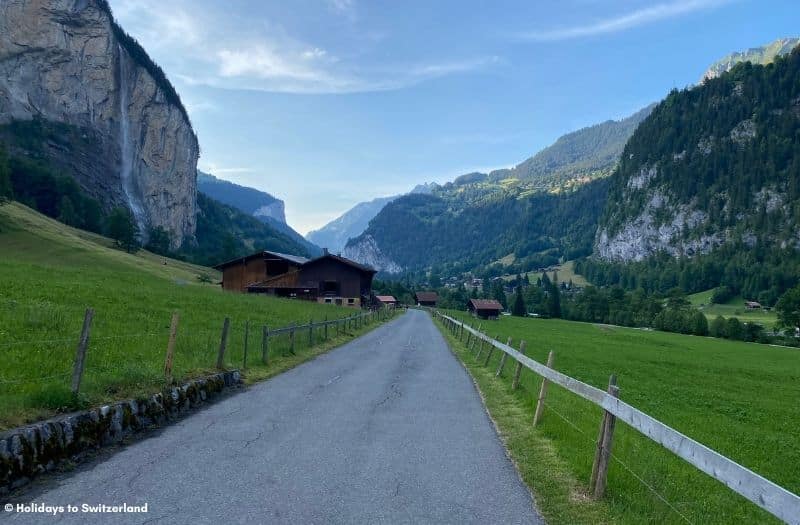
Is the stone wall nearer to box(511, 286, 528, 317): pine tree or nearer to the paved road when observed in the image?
the paved road

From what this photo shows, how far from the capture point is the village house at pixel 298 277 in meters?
77.1

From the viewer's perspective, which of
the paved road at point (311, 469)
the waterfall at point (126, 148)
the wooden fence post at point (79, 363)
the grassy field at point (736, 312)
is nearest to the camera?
the paved road at point (311, 469)

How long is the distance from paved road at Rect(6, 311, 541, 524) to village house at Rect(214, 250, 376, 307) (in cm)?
6453

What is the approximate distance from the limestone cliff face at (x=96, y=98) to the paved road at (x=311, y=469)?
15031 cm

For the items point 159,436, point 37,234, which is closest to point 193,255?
point 37,234

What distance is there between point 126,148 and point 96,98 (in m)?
14.6

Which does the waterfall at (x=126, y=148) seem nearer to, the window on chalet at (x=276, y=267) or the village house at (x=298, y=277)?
the village house at (x=298, y=277)

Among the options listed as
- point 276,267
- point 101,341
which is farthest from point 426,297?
point 101,341

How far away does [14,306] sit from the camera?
17.4 m

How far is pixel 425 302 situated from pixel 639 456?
18301 centimetres

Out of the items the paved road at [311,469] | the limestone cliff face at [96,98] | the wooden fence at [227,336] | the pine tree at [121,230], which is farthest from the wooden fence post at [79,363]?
the limestone cliff face at [96,98]

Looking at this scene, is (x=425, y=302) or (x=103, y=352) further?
(x=425, y=302)

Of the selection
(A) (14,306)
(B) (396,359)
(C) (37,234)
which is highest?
(C) (37,234)

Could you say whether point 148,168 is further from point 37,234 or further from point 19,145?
point 37,234
